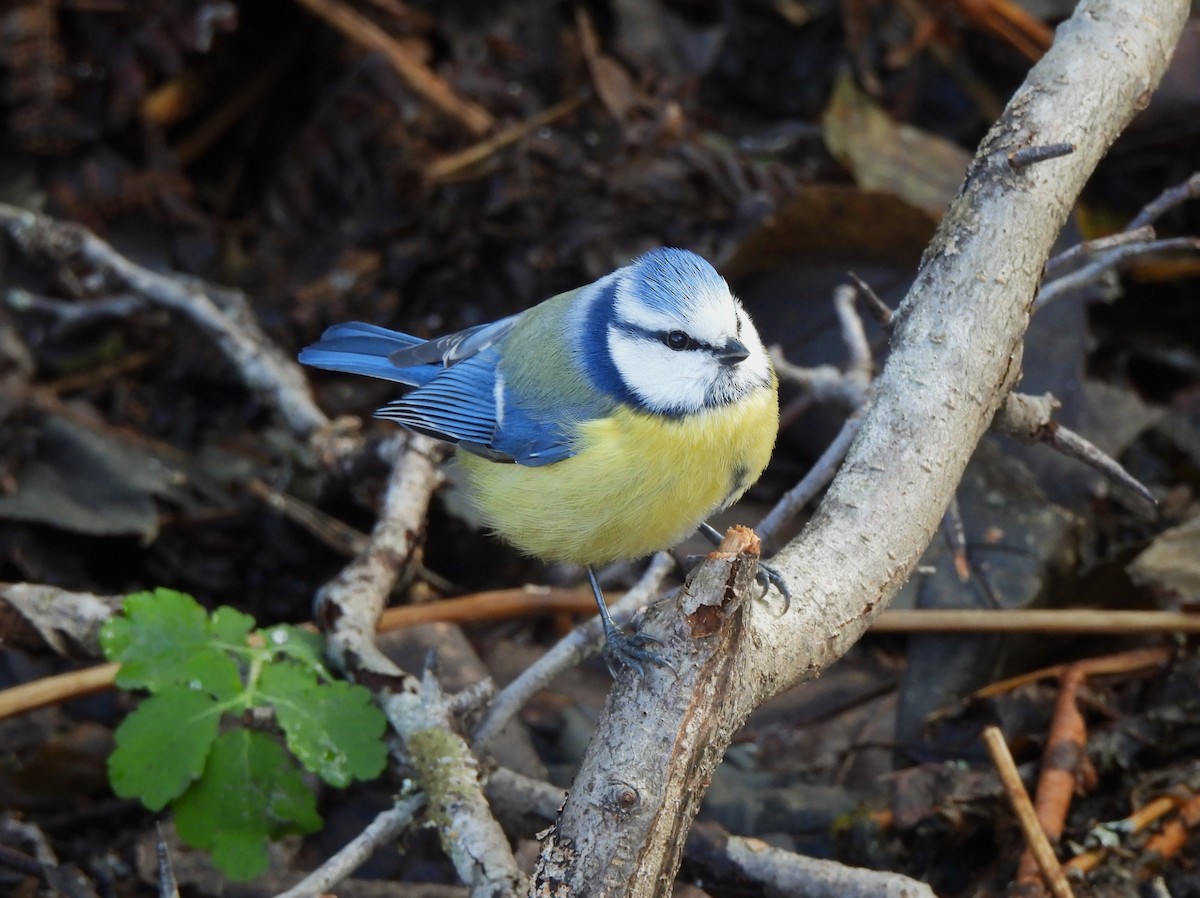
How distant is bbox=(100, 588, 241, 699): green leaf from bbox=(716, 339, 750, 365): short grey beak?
1.06 m

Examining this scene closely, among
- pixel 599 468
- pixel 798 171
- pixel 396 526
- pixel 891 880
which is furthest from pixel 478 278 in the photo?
pixel 891 880

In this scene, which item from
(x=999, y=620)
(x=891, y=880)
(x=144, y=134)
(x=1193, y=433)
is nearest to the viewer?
(x=891, y=880)

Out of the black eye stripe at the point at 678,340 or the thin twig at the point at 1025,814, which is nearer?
the thin twig at the point at 1025,814

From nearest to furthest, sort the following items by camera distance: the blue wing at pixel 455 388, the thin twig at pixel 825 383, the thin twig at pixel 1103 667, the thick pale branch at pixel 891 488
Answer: the thick pale branch at pixel 891 488
the blue wing at pixel 455 388
the thin twig at pixel 1103 667
the thin twig at pixel 825 383

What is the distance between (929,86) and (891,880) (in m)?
3.02

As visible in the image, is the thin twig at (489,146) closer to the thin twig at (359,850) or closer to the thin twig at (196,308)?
the thin twig at (196,308)

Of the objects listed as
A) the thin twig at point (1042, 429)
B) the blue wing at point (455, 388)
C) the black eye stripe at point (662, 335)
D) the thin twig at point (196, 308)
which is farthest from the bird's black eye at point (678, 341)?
the thin twig at point (196, 308)

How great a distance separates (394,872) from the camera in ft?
8.25

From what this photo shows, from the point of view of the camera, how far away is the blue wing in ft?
8.44

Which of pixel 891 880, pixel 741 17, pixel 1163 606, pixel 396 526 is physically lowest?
pixel 396 526

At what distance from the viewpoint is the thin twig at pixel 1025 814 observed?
85.5 inches

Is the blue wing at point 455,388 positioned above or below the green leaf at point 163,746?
above

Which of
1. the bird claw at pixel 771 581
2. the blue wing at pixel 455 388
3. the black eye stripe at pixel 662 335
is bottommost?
the blue wing at pixel 455 388

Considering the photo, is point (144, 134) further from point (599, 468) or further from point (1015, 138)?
point (1015, 138)
